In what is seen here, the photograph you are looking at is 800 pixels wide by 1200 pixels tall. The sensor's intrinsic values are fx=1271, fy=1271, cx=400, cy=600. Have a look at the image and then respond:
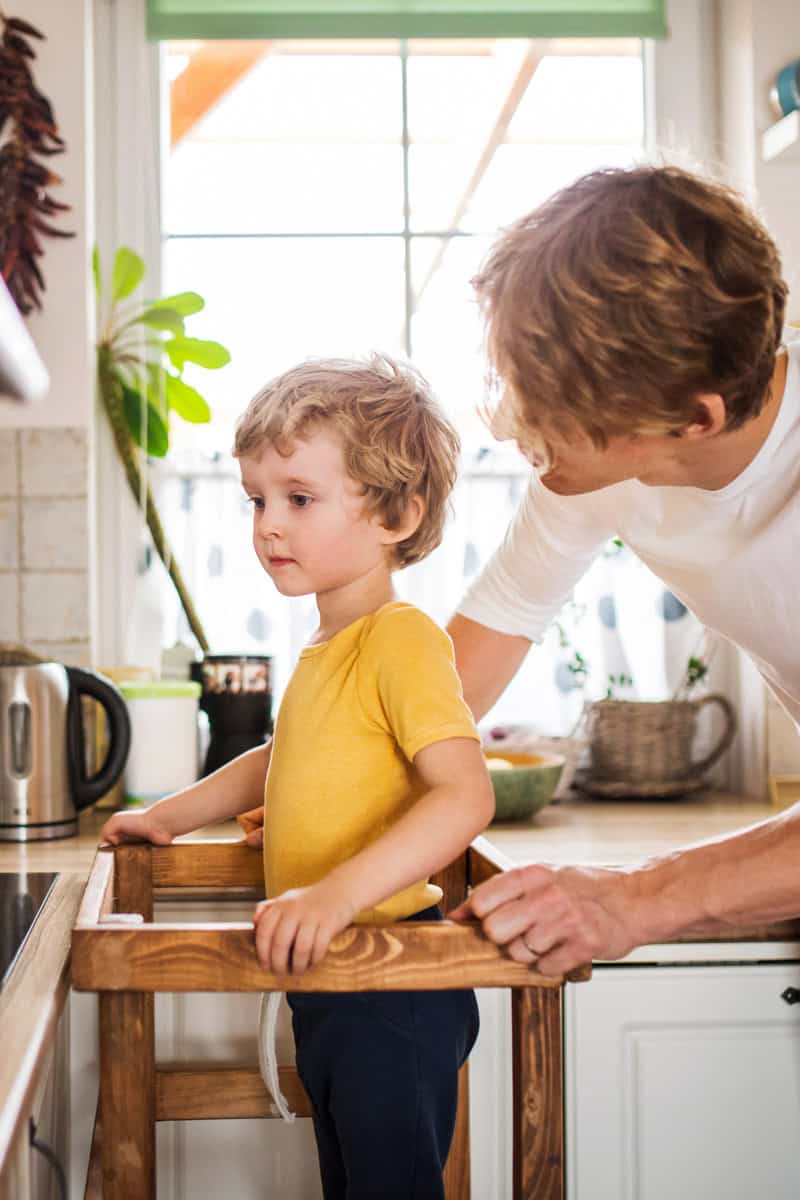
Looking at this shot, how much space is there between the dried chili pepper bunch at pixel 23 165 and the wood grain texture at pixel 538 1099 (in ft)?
4.85

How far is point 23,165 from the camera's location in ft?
6.49

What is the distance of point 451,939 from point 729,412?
17.7 inches

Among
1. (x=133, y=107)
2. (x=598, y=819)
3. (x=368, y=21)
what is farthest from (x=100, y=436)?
(x=598, y=819)

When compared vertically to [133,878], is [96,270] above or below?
above

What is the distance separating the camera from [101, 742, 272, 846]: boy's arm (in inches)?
46.8

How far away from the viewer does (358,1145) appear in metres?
0.97

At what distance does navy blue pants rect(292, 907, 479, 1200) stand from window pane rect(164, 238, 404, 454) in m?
1.44

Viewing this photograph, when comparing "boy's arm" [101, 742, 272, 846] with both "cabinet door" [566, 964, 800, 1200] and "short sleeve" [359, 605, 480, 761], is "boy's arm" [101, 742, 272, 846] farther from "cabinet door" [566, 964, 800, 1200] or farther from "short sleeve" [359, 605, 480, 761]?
"cabinet door" [566, 964, 800, 1200]

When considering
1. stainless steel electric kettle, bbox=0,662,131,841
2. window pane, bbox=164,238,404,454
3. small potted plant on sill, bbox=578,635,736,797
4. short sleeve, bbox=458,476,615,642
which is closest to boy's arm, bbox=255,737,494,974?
short sleeve, bbox=458,476,615,642

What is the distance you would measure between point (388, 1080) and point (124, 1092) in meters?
0.21

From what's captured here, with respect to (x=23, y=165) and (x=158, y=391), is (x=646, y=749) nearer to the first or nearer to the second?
(x=158, y=391)

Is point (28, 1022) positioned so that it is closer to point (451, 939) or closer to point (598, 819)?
point (451, 939)

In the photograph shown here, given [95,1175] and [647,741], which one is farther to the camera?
[647,741]

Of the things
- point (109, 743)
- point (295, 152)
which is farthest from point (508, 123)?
point (109, 743)
